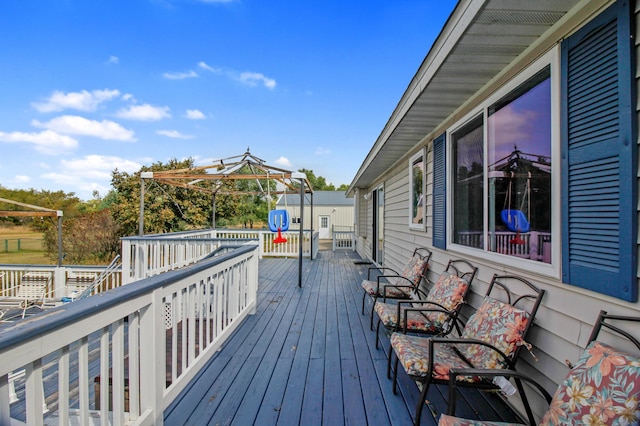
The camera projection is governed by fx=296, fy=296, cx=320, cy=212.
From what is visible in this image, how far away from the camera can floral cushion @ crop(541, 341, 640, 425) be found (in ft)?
3.44

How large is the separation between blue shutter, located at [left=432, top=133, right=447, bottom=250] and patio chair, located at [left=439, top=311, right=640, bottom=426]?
2.02 metres

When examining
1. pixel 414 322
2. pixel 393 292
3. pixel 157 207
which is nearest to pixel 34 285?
pixel 157 207

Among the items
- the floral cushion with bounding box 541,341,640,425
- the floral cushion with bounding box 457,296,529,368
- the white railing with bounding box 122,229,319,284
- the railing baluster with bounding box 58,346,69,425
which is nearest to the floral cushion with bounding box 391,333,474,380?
the floral cushion with bounding box 457,296,529,368

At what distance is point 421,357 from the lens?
189cm

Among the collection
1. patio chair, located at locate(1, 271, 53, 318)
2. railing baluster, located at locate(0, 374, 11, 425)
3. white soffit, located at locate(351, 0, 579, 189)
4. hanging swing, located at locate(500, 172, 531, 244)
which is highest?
white soffit, located at locate(351, 0, 579, 189)

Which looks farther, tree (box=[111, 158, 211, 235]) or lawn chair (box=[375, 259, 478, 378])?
tree (box=[111, 158, 211, 235])

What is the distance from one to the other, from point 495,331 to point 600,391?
2.44ft

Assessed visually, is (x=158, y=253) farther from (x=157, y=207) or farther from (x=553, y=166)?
(x=157, y=207)

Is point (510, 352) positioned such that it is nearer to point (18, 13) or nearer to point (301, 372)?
point (301, 372)

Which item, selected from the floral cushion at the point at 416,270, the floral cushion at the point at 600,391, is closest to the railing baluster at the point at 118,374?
the floral cushion at the point at 600,391

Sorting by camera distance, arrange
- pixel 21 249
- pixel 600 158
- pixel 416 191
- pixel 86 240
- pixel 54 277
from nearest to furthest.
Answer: pixel 600 158, pixel 416 191, pixel 54 277, pixel 86 240, pixel 21 249

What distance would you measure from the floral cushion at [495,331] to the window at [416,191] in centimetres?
218

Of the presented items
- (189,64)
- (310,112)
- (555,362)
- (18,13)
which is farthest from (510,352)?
(310,112)

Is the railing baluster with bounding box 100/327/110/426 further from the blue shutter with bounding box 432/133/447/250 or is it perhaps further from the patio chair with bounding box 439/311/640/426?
the blue shutter with bounding box 432/133/447/250
